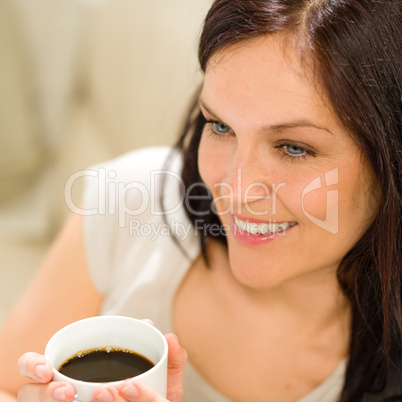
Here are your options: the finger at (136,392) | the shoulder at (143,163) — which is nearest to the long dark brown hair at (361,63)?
the shoulder at (143,163)

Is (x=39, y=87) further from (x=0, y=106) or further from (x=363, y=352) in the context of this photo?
(x=363, y=352)

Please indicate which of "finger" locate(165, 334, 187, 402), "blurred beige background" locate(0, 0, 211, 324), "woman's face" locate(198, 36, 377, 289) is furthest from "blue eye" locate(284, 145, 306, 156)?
"blurred beige background" locate(0, 0, 211, 324)

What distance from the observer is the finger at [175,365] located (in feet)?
2.37

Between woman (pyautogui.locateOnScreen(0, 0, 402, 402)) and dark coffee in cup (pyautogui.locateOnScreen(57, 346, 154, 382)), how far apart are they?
33 millimetres

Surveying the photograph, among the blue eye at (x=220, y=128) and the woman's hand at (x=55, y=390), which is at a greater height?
the blue eye at (x=220, y=128)

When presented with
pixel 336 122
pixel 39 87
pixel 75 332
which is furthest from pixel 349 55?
pixel 39 87

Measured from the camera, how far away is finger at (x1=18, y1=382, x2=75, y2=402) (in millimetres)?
613

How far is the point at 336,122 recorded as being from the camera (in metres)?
0.81

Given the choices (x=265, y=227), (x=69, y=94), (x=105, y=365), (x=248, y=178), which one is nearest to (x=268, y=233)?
(x=265, y=227)

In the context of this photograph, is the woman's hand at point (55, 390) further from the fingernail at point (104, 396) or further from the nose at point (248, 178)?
the nose at point (248, 178)

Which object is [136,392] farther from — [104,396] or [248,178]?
[248,178]

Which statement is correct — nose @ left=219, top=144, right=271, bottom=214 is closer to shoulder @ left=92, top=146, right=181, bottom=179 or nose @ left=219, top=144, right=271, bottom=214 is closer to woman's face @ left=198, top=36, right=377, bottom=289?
woman's face @ left=198, top=36, right=377, bottom=289

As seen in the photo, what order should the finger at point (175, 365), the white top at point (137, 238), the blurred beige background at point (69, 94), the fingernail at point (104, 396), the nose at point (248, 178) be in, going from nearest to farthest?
the fingernail at point (104, 396) → the finger at point (175, 365) → the nose at point (248, 178) → the white top at point (137, 238) → the blurred beige background at point (69, 94)

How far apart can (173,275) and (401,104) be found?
1.67ft
